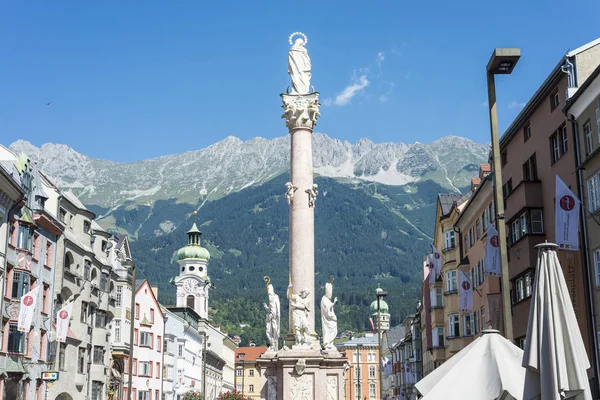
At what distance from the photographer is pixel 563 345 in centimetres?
1291

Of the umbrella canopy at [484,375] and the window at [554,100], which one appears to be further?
the window at [554,100]

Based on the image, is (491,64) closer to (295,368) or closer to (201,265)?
(295,368)

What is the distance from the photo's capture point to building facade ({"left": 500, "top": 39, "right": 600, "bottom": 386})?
33.3 meters

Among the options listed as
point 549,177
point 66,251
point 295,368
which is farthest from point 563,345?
point 66,251

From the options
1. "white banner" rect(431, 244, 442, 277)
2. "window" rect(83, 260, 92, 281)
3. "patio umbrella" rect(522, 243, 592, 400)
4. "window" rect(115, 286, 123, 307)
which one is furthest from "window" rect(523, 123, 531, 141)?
"window" rect(115, 286, 123, 307)

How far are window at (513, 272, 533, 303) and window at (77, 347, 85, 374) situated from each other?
106 feet

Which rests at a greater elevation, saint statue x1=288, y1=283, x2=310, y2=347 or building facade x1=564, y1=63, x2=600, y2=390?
building facade x1=564, y1=63, x2=600, y2=390

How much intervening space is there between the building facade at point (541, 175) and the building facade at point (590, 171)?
484 millimetres

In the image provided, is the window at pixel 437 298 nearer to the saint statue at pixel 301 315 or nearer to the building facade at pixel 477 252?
the building facade at pixel 477 252

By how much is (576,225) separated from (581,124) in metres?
6.28

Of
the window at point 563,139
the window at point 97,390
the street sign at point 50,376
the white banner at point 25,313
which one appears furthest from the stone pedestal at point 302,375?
the window at point 97,390

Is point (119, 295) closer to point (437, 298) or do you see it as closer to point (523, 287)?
point (437, 298)

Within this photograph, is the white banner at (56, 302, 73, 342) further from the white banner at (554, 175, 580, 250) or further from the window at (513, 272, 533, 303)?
the white banner at (554, 175, 580, 250)

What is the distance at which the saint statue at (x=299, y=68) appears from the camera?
116 ft
